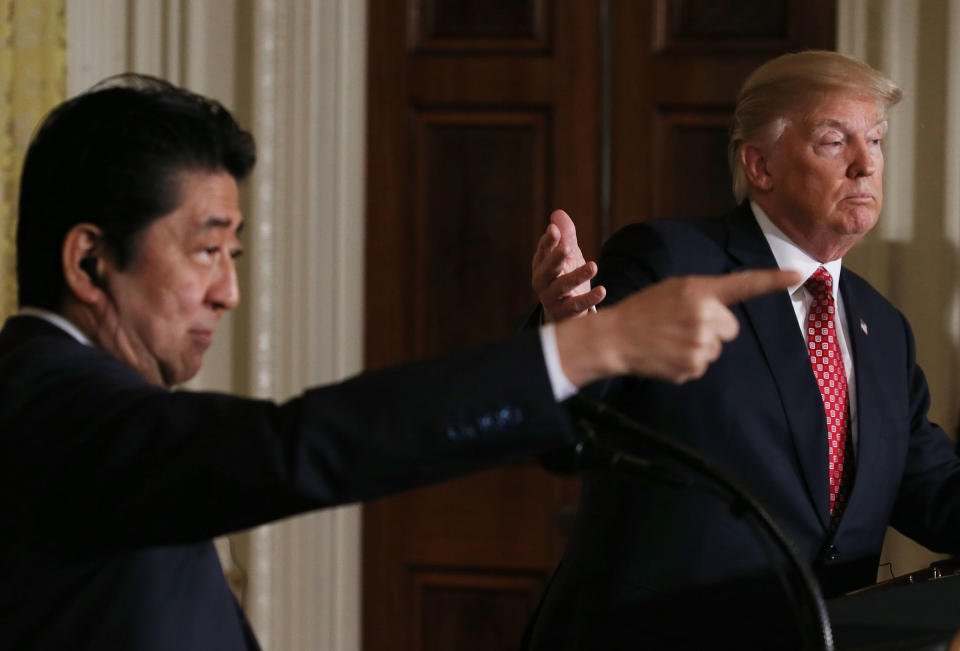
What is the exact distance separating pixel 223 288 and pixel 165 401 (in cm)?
22

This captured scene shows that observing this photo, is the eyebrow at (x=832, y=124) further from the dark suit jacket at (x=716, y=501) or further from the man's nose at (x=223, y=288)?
the man's nose at (x=223, y=288)

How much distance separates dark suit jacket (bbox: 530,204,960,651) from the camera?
1.86m

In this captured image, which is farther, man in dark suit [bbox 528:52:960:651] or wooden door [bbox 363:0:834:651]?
wooden door [bbox 363:0:834:651]

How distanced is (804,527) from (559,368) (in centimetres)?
97

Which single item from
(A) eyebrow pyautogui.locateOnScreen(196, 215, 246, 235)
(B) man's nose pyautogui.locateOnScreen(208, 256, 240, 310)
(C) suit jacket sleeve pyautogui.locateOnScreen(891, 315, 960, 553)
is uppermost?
(A) eyebrow pyautogui.locateOnScreen(196, 215, 246, 235)

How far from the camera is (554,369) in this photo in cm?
108

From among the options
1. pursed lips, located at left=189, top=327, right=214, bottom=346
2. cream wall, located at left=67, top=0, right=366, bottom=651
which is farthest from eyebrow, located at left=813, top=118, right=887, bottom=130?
cream wall, located at left=67, top=0, right=366, bottom=651

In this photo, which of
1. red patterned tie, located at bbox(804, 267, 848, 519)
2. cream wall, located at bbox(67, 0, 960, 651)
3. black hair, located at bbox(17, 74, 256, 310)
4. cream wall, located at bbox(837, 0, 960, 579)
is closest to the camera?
black hair, located at bbox(17, 74, 256, 310)

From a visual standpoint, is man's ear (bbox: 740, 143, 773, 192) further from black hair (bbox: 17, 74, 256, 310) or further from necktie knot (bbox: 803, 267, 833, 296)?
black hair (bbox: 17, 74, 256, 310)

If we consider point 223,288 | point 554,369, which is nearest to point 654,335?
point 554,369

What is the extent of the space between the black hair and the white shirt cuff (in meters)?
0.45

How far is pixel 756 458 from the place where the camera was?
1892 mm

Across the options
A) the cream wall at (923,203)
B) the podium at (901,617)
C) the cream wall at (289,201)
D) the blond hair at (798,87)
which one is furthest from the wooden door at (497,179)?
the podium at (901,617)

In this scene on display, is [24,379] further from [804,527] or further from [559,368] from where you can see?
[804,527]
